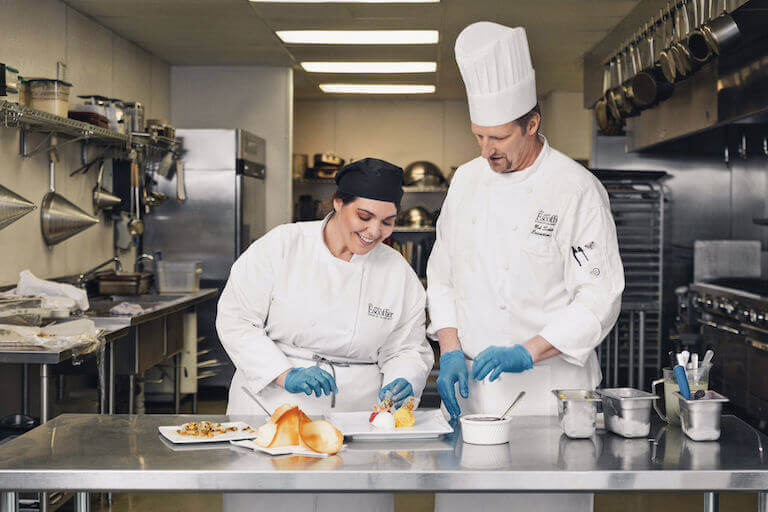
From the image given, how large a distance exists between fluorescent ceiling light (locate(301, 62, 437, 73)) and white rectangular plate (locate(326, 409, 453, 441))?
209 inches

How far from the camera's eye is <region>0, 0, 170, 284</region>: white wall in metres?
4.27

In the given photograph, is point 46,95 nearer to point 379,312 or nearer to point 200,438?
point 379,312

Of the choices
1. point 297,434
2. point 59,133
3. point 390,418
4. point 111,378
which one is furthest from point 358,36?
point 297,434

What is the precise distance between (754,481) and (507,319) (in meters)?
0.87

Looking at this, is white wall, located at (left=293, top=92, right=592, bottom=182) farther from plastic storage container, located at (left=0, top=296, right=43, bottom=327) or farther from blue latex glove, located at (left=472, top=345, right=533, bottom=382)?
blue latex glove, located at (left=472, top=345, right=533, bottom=382)

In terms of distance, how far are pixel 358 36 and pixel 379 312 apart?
3.93 m

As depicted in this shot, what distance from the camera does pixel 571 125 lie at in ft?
27.8

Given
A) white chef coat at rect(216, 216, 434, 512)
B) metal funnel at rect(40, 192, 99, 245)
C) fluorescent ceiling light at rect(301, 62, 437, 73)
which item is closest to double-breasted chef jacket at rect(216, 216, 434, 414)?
white chef coat at rect(216, 216, 434, 512)

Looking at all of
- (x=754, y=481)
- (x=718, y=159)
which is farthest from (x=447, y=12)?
(x=754, y=481)

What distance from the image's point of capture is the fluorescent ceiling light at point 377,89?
8230 millimetres

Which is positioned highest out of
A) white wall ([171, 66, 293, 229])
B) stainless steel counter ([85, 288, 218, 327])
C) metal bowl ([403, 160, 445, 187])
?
white wall ([171, 66, 293, 229])

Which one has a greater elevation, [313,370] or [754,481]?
[313,370]

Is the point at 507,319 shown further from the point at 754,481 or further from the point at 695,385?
the point at 754,481

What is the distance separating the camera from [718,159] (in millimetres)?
6008
